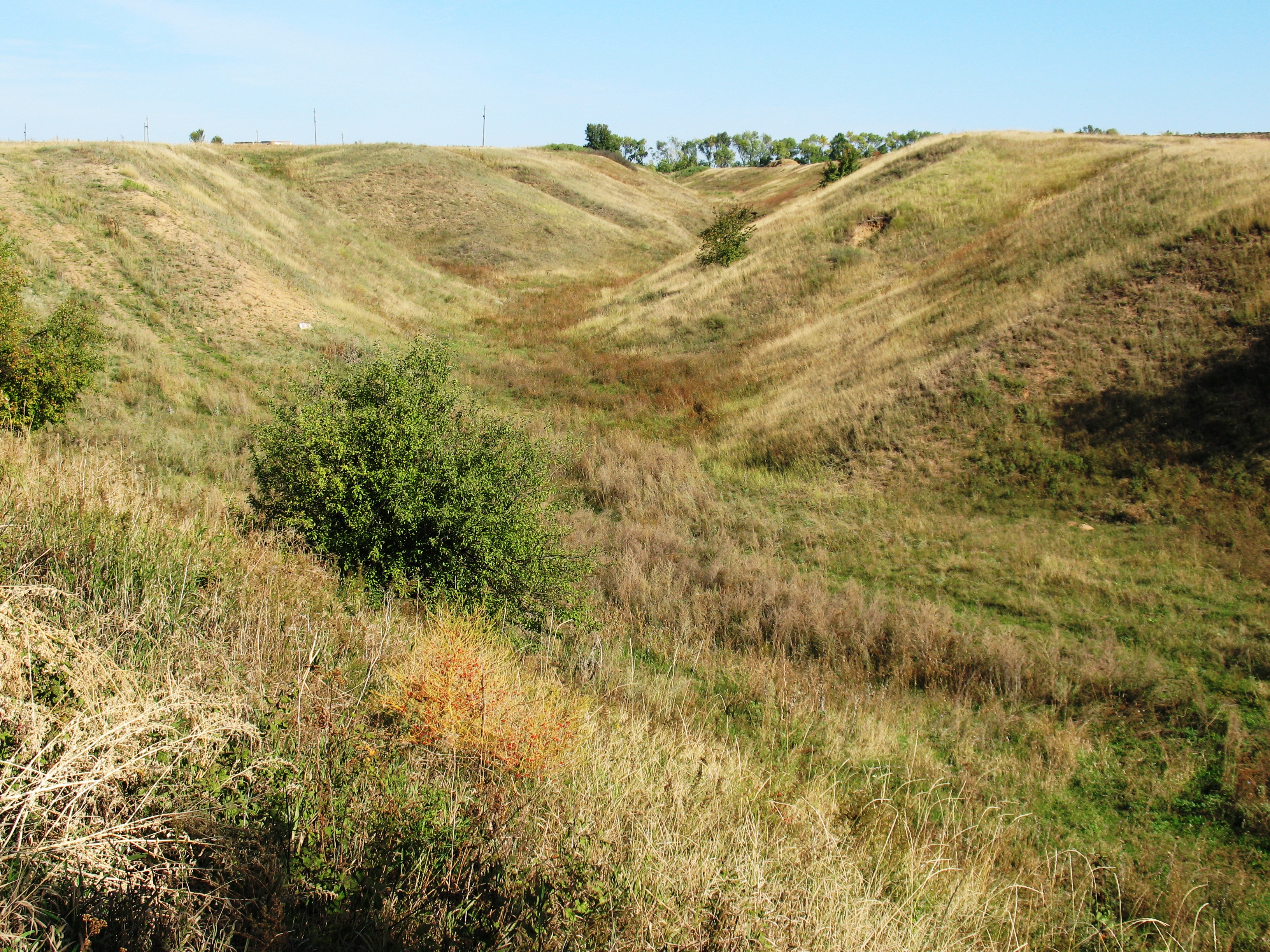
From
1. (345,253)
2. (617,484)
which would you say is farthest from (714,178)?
(617,484)

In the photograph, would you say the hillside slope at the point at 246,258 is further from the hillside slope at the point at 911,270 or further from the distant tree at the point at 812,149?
the distant tree at the point at 812,149

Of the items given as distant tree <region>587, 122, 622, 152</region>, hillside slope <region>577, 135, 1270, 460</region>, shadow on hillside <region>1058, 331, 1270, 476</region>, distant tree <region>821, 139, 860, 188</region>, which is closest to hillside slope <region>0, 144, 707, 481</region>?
hillside slope <region>577, 135, 1270, 460</region>

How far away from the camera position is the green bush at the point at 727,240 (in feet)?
105

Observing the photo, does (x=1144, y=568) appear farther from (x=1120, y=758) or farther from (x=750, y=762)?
(x=750, y=762)

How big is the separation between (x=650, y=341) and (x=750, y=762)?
885 inches

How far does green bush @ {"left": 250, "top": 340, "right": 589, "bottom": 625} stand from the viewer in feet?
25.3

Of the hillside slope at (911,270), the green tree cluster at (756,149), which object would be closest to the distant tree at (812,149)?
the green tree cluster at (756,149)

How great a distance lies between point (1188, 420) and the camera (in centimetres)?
1199

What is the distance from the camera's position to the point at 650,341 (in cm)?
2664

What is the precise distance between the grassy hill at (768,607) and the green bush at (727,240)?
670cm

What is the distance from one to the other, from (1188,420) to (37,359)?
17.4 m

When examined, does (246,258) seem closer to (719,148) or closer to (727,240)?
(727,240)

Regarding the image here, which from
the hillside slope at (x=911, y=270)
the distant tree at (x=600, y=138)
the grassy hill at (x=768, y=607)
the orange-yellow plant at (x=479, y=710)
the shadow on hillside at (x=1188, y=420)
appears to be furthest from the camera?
the distant tree at (x=600, y=138)

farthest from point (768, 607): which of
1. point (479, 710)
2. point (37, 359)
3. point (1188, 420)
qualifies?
point (37, 359)
